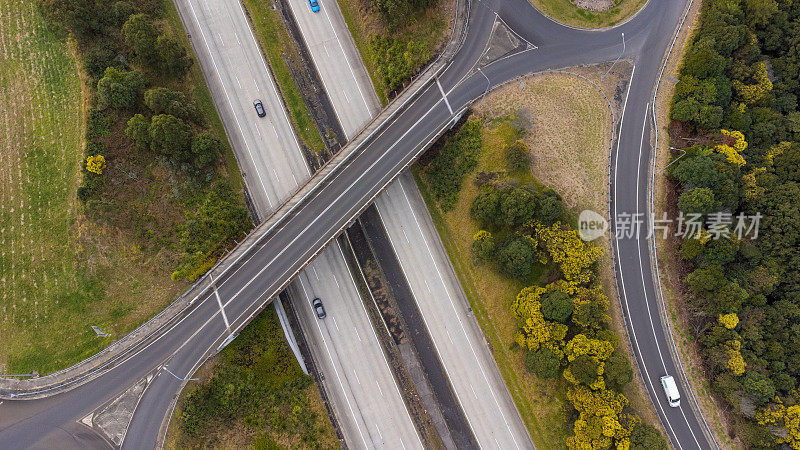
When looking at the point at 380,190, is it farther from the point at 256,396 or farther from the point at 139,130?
the point at 139,130

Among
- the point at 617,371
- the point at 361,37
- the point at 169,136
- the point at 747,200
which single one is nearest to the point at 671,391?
the point at 617,371

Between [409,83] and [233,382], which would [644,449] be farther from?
[409,83]

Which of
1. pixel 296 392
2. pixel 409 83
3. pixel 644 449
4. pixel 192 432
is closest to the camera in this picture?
pixel 644 449

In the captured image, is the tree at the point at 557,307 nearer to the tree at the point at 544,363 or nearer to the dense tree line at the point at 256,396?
the tree at the point at 544,363

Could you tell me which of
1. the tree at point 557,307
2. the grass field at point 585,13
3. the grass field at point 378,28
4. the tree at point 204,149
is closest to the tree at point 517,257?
the tree at point 557,307

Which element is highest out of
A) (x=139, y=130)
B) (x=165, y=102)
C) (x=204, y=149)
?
(x=165, y=102)

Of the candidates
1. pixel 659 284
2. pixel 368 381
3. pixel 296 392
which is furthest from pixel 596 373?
pixel 296 392

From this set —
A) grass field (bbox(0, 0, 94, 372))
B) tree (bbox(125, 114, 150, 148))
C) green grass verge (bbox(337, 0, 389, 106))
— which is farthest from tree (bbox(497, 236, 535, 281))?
grass field (bbox(0, 0, 94, 372))
